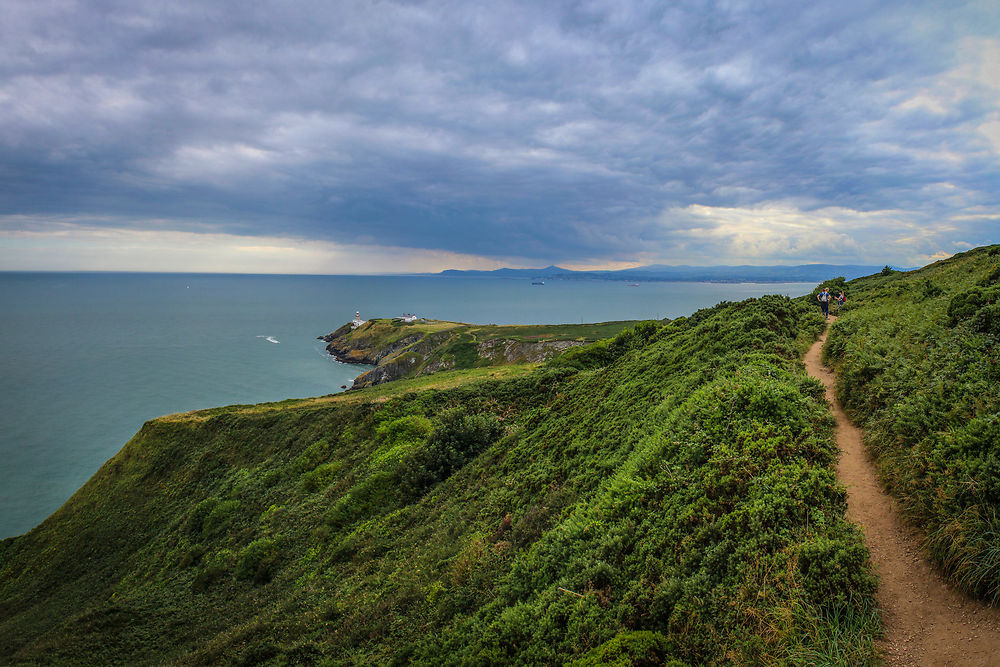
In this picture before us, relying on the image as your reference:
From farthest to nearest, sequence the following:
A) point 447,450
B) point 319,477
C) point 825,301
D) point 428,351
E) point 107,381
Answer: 1. point 428,351
2. point 107,381
3. point 319,477
4. point 825,301
5. point 447,450

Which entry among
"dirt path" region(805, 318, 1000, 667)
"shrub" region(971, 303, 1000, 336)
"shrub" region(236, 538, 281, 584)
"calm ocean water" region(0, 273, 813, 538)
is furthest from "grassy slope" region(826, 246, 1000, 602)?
"calm ocean water" region(0, 273, 813, 538)

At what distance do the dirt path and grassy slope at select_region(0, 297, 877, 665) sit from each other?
350 mm

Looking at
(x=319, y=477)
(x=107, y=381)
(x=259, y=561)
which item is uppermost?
(x=319, y=477)

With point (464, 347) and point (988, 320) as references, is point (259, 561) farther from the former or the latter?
point (464, 347)

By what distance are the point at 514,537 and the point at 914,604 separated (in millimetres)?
8567

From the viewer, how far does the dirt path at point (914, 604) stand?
215 inches

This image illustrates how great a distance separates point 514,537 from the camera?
1230 cm

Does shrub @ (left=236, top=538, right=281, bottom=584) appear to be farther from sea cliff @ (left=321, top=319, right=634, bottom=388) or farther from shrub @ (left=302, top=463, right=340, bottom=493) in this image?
sea cliff @ (left=321, top=319, right=634, bottom=388)

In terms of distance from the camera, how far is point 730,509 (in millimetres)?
8469

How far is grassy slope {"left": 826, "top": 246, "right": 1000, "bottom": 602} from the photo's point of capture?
20.6ft

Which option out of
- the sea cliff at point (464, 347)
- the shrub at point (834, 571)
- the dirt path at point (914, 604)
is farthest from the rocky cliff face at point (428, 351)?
the shrub at point (834, 571)

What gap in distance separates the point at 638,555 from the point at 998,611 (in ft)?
16.3

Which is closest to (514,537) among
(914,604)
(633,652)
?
(633,652)

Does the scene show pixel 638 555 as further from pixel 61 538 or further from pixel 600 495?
pixel 61 538
